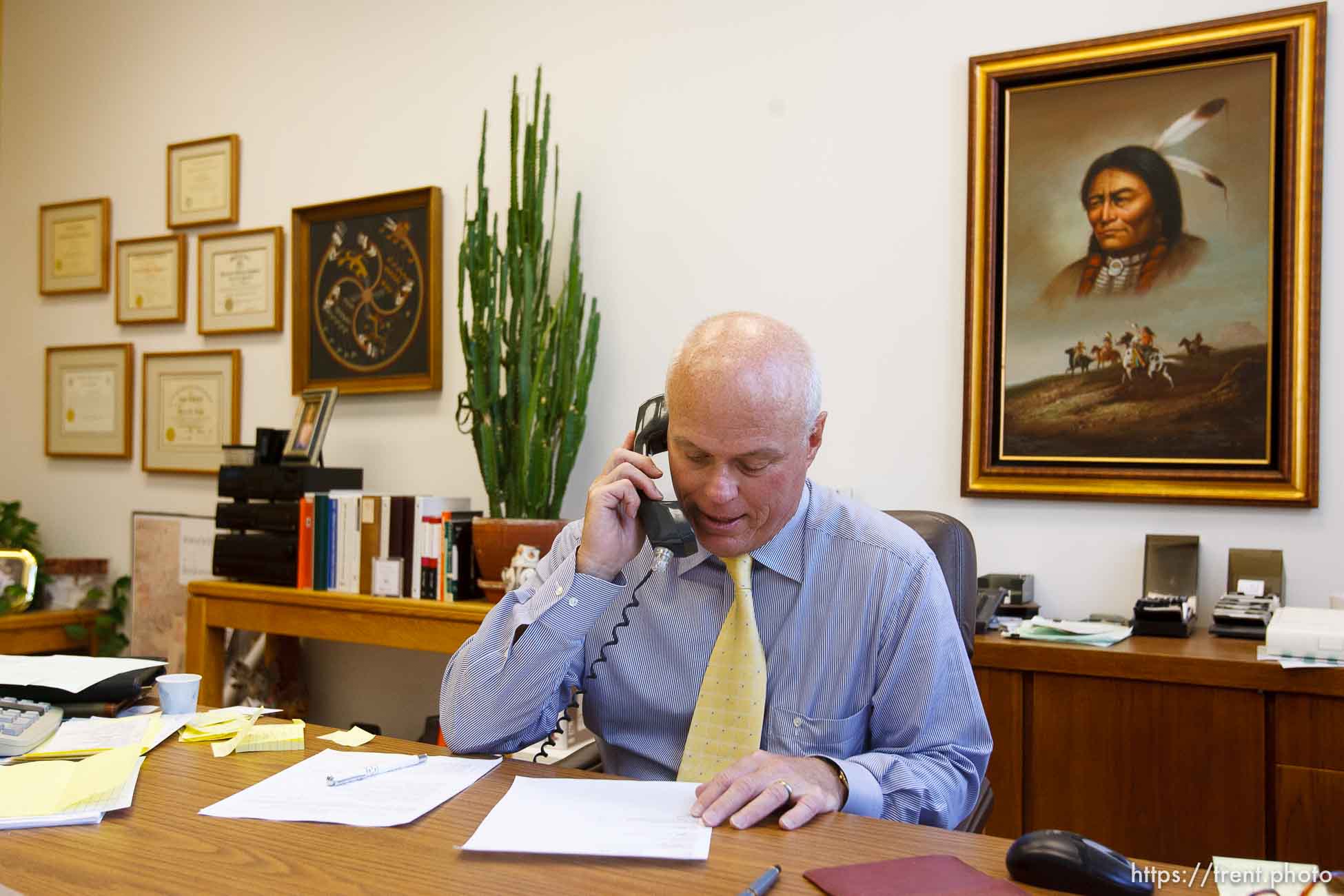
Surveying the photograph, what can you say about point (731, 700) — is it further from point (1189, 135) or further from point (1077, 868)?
point (1189, 135)

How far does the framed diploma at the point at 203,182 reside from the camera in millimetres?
3811

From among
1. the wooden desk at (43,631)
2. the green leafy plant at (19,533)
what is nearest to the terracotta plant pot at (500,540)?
Answer: the wooden desk at (43,631)

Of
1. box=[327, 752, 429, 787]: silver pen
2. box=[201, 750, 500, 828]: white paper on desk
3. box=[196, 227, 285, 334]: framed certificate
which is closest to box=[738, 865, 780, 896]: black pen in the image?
box=[201, 750, 500, 828]: white paper on desk

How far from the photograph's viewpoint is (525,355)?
2885mm

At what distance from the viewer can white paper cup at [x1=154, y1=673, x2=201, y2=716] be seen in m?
1.59

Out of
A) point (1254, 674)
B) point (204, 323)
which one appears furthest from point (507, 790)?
point (204, 323)

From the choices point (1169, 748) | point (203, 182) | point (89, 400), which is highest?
point (203, 182)

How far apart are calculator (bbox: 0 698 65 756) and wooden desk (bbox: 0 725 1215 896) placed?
11.9 inches

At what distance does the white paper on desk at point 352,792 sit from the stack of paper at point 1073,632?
131 centimetres

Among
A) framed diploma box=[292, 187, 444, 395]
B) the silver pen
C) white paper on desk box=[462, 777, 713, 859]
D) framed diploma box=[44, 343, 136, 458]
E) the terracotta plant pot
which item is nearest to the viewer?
white paper on desk box=[462, 777, 713, 859]

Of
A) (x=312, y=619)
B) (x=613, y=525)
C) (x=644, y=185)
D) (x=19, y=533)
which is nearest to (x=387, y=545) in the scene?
(x=312, y=619)

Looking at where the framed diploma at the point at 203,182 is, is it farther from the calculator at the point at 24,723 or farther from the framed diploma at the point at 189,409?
the calculator at the point at 24,723

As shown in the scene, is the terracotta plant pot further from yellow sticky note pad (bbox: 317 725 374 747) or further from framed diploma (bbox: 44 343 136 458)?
framed diploma (bbox: 44 343 136 458)

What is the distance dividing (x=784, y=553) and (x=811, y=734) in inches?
10.2
